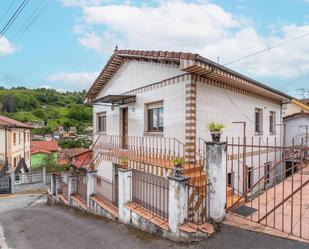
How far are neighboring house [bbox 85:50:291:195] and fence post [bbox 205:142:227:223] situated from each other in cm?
262

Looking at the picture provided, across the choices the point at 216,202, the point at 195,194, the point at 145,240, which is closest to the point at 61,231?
the point at 145,240

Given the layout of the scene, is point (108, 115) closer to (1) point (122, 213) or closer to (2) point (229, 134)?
(2) point (229, 134)

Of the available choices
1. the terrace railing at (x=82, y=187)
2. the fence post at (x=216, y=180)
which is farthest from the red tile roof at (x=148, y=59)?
the terrace railing at (x=82, y=187)

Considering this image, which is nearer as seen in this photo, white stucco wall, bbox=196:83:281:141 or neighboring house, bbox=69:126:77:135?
white stucco wall, bbox=196:83:281:141

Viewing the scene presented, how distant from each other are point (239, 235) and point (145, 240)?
6.59 feet

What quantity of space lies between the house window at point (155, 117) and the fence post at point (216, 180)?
4296 millimetres

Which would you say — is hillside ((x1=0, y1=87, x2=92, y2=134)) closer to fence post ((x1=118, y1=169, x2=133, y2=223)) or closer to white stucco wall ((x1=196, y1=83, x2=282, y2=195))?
white stucco wall ((x1=196, y1=83, x2=282, y2=195))

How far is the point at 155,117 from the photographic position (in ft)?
32.3

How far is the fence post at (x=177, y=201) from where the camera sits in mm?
4978

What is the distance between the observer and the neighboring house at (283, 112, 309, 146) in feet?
49.2

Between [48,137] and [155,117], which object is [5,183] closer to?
[155,117]

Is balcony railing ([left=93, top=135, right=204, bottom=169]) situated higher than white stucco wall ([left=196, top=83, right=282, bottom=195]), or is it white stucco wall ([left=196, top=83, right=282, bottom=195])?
white stucco wall ([left=196, top=83, right=282, bottom=195])

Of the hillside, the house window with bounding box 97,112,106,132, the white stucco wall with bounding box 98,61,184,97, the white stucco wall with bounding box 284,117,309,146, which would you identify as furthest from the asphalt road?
the hillside

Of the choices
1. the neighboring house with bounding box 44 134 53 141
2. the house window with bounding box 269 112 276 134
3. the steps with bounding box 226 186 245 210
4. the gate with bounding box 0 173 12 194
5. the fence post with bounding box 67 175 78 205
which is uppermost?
the house window with bounding box 269 112 276 134
